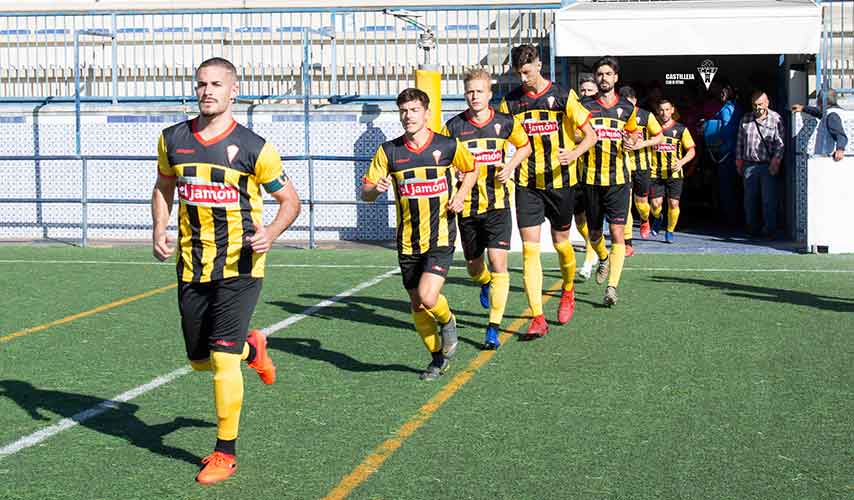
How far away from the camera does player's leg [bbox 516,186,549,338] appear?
935cm

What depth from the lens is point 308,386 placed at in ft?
25.6

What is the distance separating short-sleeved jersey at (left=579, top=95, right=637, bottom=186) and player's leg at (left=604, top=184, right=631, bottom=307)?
85mm

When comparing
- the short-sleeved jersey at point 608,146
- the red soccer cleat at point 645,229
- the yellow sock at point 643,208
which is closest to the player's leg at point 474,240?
the short-sleeved jersey at point 608,146

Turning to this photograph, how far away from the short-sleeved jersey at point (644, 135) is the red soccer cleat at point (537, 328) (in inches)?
90.2

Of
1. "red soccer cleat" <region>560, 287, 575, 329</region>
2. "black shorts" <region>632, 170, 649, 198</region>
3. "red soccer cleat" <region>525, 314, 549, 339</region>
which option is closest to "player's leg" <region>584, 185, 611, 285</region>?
"red soccer cleat" <region>560, 287, 575, 329</region>

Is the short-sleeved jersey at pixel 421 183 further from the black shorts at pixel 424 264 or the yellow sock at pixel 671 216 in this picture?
the yellow sock at pixel 671 216

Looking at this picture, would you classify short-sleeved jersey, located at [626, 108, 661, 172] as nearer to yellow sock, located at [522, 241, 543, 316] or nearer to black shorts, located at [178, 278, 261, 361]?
yellow sock, located at [522, 241, 543, 316]

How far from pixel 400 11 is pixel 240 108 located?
2624 mm

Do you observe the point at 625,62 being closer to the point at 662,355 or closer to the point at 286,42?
the point at 286,42

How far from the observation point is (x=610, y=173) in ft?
35.8

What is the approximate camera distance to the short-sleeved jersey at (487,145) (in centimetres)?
898

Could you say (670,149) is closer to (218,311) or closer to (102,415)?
(102,415)

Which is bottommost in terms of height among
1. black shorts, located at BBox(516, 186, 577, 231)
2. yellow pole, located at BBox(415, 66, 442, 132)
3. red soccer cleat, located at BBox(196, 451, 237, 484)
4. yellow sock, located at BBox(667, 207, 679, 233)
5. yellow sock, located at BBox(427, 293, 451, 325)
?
red soccer cleat, located at BBox(196, 451, 237, 484)

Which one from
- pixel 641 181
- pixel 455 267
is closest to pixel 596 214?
pixel 455 267
